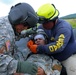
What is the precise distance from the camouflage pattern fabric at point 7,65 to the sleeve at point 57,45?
95 centimetres

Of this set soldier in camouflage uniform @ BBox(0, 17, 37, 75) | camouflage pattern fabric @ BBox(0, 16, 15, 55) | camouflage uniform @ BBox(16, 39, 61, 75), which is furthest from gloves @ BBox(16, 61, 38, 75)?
camouflage uniform @ BBox(16, 39, 61, 75)

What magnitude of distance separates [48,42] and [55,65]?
15.6 inches

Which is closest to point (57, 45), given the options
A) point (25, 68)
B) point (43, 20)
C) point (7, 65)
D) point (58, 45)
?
point (58, 45)

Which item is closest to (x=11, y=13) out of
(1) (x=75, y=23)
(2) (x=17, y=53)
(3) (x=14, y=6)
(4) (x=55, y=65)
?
(3) (x=14, y=6)

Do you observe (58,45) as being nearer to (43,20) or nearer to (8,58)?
(43,20)

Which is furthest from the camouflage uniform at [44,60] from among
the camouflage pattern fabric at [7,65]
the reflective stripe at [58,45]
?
the camouflage pattern fabric at [7,65]

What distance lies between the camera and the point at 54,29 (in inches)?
184

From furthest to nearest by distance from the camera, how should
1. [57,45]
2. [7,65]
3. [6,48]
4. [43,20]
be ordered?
[43,20], [57,45], [6,48], [7,65]

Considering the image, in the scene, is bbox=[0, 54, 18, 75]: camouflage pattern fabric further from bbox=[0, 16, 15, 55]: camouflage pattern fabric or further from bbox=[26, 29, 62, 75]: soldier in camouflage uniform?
bbox=[26, 29, 62, 75]: soldier in camouflage uniform

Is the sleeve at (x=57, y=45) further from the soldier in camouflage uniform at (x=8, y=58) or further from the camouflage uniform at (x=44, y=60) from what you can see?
the soldier in camouflage uniform at (x=8, y=58)

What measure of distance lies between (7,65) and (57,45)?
3.61 feet

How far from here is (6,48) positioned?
3623mm

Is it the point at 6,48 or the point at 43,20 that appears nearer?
the point at 6,48

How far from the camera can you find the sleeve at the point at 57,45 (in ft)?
14.5
